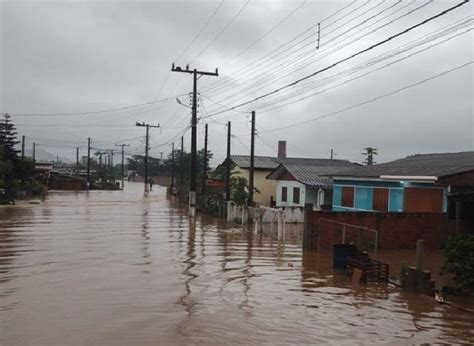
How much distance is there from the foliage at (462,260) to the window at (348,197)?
1852 cm

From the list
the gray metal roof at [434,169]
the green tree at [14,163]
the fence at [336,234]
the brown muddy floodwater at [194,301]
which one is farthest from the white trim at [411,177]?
the green tree at [14,163]

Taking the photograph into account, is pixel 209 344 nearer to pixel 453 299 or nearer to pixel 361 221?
pixel 453 299

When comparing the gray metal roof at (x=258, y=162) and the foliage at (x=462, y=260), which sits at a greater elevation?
the gray metal roof at (x=258, y=162)

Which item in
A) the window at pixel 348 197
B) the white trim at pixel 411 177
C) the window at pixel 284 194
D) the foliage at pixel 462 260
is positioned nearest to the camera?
the foliage at pixel 462 260

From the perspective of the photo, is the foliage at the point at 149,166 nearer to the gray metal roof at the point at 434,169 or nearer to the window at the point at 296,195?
the window at the point at 296,195

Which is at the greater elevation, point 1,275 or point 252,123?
point 252,123

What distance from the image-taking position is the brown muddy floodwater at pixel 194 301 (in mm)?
9266

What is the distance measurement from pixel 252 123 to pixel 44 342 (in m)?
26.7

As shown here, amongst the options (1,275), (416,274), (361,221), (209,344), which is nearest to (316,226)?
(361,221)

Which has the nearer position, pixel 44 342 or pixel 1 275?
pixel 44 342

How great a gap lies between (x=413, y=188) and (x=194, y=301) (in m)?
17.5

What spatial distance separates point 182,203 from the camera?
178 ft

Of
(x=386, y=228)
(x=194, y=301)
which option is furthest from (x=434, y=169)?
(x=194, y=301)

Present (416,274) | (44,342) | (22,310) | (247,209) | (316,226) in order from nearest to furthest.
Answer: (44,342) < (22,310) < (416,274) < (316,226) < (247,209)
